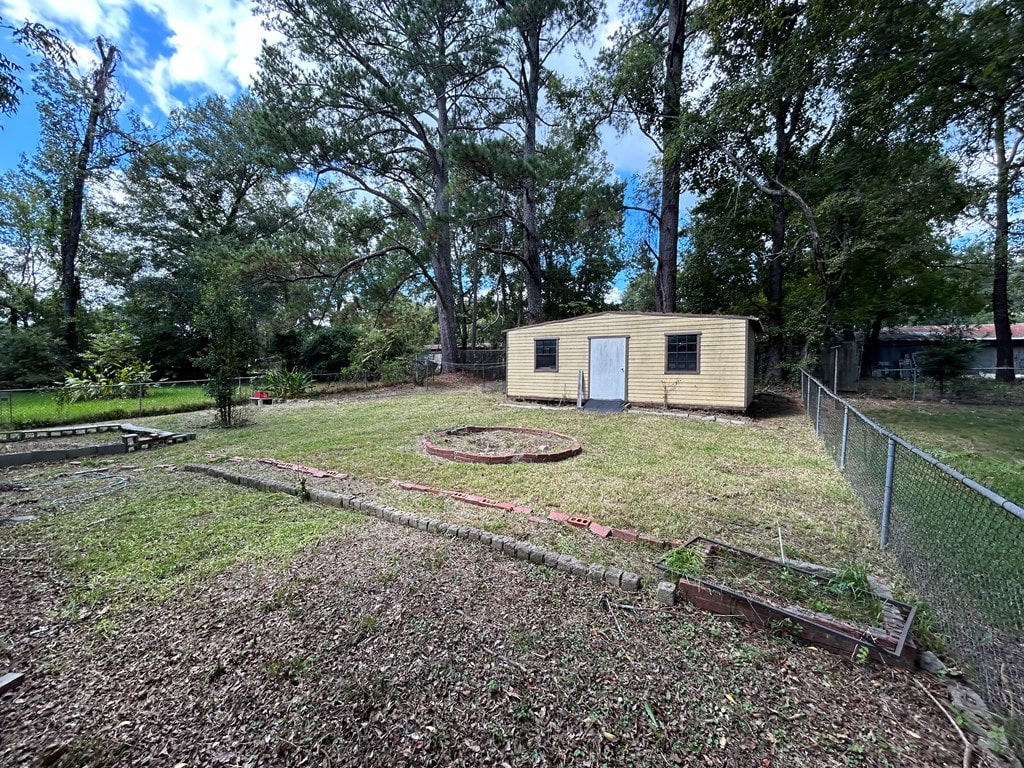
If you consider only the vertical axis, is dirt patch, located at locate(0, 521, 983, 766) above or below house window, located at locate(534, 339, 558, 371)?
below

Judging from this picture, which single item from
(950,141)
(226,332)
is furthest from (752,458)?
(226,332)

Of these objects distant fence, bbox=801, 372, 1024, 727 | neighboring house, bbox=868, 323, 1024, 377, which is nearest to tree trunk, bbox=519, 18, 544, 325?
distant fence, bbox=801, 372, 1024, 727

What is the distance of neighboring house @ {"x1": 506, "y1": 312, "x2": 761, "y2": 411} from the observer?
348 inches

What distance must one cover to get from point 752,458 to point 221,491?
252 inches

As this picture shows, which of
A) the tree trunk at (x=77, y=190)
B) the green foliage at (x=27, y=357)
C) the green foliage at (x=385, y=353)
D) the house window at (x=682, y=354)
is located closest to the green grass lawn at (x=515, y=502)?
the house window at (x=682, y=354)

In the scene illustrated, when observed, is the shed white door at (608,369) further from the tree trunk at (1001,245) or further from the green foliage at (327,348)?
the green foliage at (327,348)

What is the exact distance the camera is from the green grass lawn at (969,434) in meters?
4.52

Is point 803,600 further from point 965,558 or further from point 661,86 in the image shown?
point 661,86

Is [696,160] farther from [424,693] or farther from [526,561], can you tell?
[424,693]

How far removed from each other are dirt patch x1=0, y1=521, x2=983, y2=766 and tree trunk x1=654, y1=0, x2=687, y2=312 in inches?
545

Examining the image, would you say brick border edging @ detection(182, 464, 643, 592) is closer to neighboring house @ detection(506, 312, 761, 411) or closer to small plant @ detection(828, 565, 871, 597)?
small plant @ detection(828, 565, 871, 597)

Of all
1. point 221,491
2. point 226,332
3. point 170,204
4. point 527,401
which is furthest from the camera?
point 170,204

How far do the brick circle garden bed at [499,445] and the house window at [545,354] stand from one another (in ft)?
14.6

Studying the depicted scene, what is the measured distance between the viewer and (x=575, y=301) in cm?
2211
